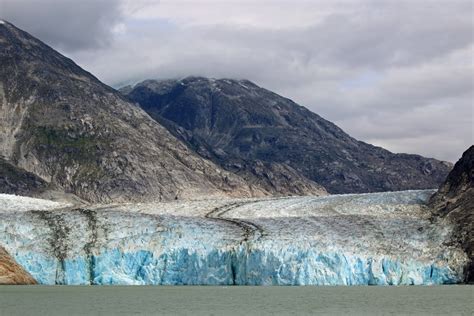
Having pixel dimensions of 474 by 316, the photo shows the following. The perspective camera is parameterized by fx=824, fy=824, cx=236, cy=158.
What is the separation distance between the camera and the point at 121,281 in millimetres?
66562

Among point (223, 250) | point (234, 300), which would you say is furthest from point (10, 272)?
point (234, 300)

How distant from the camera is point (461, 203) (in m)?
78.3

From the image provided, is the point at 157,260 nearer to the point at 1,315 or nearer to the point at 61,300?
the point at 61,300

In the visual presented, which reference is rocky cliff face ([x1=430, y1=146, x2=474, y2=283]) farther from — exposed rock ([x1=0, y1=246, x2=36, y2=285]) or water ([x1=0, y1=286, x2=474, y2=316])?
exposed rock ([x1=0, y1=246, x2=36, y2=285])

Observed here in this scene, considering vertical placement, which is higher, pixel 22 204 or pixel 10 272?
pixel 22 204

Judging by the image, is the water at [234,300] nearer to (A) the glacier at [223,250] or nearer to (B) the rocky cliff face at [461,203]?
(A) the glacier at [223,250]

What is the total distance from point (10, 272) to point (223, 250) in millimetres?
16987

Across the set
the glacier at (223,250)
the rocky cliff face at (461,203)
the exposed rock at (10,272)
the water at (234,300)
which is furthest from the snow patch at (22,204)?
the rocky cliff face at (461,203)

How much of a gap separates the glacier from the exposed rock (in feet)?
2.97

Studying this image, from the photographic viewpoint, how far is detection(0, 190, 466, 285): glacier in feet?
215

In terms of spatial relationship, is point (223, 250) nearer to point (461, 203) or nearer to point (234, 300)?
point (234, 300)

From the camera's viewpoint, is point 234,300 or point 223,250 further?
point 223,250

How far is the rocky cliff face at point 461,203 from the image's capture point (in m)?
69.9

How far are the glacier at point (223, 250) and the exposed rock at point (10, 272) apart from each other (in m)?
0.90
